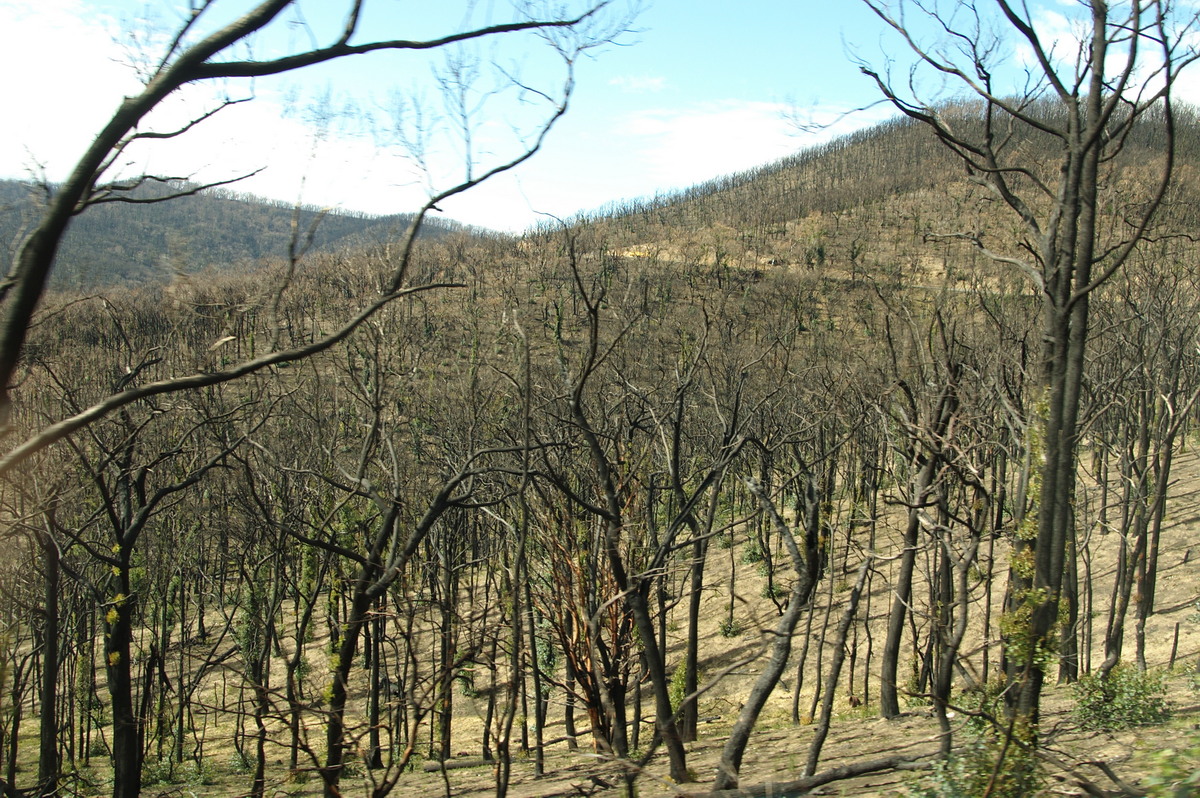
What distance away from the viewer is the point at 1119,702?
793cm

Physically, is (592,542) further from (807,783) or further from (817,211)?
(817,211)

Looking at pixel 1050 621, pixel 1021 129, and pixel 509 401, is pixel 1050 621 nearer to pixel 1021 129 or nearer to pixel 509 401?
pixel 1021 129

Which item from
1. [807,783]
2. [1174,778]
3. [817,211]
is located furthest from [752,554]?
[817,211]

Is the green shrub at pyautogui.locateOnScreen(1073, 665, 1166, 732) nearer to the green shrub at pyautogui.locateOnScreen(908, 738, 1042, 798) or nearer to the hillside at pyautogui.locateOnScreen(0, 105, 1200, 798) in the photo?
the hillside at pyautogui.locateOnScreen(0, 105, 1200, 798)

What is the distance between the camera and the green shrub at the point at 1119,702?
7770 millimetres

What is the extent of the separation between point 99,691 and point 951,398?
93.2 feet

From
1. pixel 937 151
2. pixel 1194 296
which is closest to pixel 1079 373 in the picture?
pixel 1194 296

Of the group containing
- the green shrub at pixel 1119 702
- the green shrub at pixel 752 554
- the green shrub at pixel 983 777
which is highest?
the green shrub at pixel 983 777

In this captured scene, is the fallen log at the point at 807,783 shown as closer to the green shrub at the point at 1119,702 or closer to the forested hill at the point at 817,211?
the green shrub at the point at 1119,702

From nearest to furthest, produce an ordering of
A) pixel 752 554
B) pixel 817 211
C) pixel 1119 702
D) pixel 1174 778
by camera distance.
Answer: pixel 1174 778 < pixel 1119 702 < pixel 752 554 < pixel 817 211

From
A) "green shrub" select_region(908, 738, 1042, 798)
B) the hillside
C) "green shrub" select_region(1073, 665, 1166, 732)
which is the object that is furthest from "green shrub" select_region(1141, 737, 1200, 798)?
"green shrub" select_region(1073, 665, 1166, 732)

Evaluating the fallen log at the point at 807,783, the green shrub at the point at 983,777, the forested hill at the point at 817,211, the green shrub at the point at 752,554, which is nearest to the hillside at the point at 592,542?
the green shrub at the point at 983,777

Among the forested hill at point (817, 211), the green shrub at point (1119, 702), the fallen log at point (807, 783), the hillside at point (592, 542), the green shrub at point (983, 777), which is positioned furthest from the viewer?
the forested hill at point (817, 211)

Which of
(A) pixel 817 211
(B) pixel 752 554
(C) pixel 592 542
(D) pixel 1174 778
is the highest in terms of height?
(A) pixel 817 211
